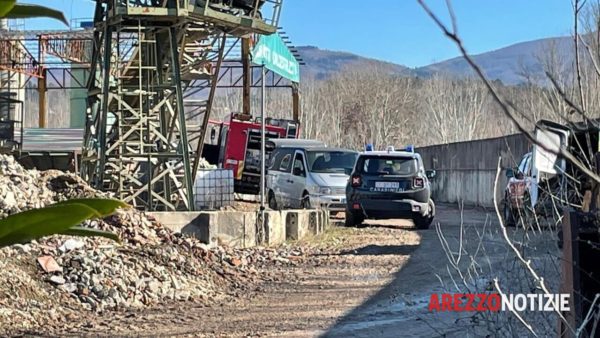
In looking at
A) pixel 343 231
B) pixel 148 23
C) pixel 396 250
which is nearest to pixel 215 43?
pixel 148 23

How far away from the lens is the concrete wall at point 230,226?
14188 millimetres

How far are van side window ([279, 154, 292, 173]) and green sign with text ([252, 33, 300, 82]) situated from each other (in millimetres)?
2455

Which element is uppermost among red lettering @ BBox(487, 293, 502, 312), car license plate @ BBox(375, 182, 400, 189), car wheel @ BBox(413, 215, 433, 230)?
car license plate @ BBox(375, 182, 400, 189)

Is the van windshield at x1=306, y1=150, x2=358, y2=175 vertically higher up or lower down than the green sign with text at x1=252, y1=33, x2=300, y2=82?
lower down

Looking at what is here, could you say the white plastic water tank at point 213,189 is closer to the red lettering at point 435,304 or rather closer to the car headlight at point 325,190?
the car headlight at point 325,190

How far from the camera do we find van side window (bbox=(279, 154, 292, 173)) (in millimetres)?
22484

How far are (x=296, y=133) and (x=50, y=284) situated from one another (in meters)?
24.1

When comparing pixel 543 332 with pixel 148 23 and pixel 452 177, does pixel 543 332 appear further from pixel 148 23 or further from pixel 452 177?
pixel 452 177

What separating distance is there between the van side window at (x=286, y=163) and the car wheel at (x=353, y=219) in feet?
12.5

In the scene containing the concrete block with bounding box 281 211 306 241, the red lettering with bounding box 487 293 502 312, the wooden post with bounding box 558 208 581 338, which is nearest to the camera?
the wooden post with bounding box 558 208 581 338

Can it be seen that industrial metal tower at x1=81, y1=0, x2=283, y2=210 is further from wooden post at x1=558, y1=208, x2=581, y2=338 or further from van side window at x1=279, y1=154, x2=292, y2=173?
wooden post at x1=558, y1=208, x2=581, y2=338

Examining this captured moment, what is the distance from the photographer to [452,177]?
39.1 meters

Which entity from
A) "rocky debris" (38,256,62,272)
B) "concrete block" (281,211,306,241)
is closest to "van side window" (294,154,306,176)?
"concrete block" (281,211,306,241)

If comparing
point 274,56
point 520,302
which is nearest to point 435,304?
point 520,302
